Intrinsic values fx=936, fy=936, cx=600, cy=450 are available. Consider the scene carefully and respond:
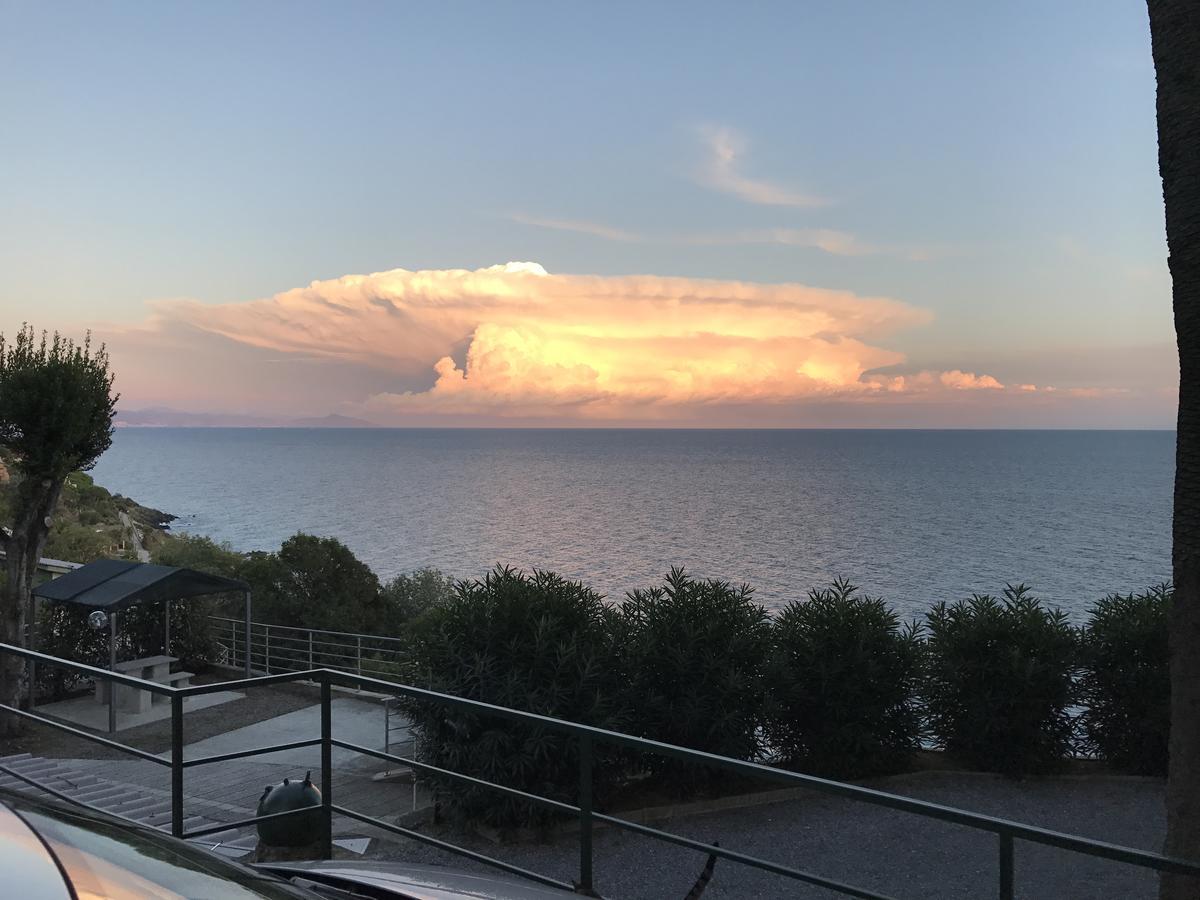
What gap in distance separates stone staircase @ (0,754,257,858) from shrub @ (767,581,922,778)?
5.25 meters

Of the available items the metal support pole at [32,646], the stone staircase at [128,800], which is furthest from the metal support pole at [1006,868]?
the metal support pole at [32,646]

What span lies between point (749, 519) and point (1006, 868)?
88840 millimetres

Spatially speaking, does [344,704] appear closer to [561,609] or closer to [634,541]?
[561,609]

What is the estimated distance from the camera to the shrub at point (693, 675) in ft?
30.6

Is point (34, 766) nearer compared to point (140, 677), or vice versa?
point (34, 766)

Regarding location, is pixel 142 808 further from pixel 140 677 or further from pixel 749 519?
pixel 749 519

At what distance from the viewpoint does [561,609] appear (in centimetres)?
939

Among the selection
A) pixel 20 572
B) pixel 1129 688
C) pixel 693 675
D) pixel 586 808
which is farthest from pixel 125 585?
pixel 1129 688

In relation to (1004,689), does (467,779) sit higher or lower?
higher

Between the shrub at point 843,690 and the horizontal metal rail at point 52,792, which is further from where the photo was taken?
the shrub at point 843,690

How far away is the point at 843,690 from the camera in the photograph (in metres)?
9.87

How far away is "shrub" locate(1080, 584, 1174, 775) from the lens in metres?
10.0

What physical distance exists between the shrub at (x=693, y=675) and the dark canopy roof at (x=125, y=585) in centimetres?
920

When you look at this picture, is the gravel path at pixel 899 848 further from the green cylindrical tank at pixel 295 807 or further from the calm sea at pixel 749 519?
the calm sea at pixel 749 519
